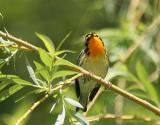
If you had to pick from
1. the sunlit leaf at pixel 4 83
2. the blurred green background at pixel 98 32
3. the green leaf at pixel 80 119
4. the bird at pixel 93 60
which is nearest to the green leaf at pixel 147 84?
the blurred green background at pixel 98 32

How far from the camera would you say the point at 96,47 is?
136 inches

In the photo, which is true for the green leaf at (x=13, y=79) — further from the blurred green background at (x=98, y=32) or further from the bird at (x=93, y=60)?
the bird at (x=93, y=60)

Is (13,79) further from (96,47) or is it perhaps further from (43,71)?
(96,47)

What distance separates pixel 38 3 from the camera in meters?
6.64

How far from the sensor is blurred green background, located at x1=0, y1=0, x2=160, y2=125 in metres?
3.79

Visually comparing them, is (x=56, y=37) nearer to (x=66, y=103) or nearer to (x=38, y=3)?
(x=38, y=3)

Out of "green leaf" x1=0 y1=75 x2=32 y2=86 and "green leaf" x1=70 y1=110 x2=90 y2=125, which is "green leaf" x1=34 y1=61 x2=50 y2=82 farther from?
"green leaf" x1=70 y1=110 x2=90 y2=125

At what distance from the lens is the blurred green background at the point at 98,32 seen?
3.79 m

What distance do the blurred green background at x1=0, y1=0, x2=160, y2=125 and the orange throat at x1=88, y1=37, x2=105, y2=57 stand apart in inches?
3.5

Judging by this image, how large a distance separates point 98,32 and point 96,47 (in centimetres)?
108

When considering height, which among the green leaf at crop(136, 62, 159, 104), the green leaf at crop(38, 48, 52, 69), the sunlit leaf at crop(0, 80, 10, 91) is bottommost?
the green leaf at crop(136, 62, 159, 104)

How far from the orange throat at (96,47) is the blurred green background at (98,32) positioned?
90 mm

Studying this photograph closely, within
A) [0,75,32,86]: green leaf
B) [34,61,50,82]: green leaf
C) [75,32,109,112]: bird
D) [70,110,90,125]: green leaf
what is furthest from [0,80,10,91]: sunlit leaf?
[75,32,109,112]: bird

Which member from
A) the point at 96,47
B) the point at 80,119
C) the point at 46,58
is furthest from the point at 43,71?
the point at 96,47
